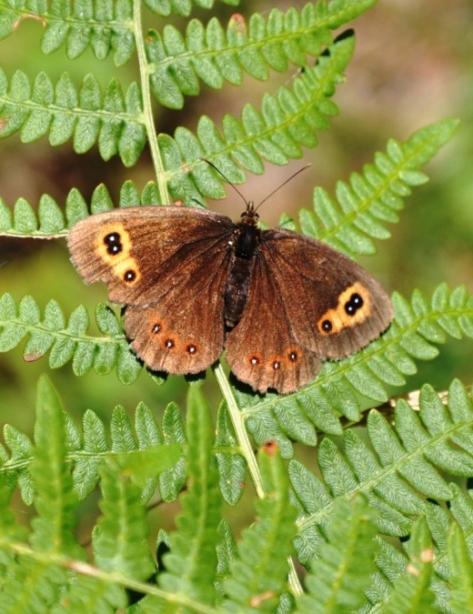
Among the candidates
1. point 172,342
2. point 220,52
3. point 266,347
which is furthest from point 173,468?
point 220,52

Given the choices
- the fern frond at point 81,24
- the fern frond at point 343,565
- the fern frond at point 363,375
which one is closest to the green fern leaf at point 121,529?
the fern frond at point 343,565

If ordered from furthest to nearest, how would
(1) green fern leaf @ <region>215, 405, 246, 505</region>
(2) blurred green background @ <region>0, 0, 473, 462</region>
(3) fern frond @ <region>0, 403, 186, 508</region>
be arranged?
(2) blurred green background @ <region>0, 0, 473, 462</region>, (1) green fern leaf @ <region>215, 405, 246, 505</region>, (3) fern frond @ <region>0, 403, 186, 508</region>

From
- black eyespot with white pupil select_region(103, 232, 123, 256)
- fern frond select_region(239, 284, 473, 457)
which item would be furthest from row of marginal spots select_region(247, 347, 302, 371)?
black eyespot with white pupil select_region(103, 232, 123, 256)

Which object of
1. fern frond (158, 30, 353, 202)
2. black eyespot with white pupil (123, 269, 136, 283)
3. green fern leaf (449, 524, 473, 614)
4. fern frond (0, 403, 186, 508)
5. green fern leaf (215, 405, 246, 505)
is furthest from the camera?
fern frond (158, 30, 353, 202)

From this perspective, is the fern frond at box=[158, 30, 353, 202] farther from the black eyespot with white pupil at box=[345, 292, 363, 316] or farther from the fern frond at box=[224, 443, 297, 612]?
the fern frond at box=[224, 443, 297, 612]

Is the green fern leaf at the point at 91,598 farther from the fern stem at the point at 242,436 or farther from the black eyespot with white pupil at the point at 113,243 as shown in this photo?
the black eyespot with white pupil at the point at 113,243

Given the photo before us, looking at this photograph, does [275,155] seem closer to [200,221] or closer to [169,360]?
[200,221]

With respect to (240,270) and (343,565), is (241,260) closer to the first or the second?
(240,270)
